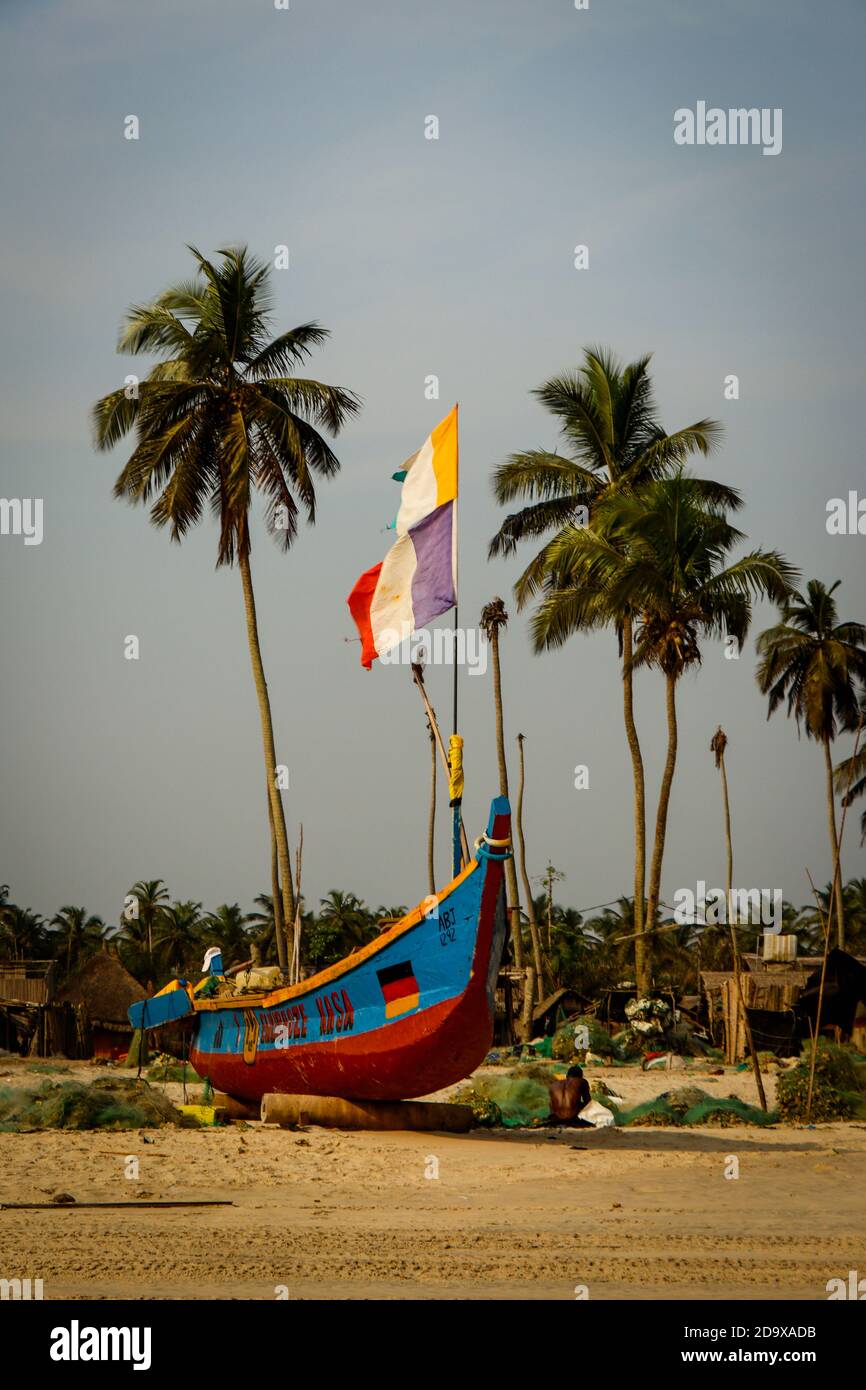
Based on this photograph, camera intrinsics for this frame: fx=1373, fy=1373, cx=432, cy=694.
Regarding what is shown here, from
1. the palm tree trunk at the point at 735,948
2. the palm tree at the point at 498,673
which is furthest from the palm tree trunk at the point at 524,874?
the palm tree trunk at the point at 735,948

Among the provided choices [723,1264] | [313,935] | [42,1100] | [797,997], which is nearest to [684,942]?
[313,935]

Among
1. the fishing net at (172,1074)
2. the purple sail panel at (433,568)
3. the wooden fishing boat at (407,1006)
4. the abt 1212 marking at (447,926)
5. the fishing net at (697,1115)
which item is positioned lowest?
the fishing net at (172,1074)

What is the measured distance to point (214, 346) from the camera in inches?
1105

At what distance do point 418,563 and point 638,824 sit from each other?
20.1m

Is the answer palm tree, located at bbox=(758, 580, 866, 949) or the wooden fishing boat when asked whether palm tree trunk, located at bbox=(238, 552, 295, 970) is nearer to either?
the wooden fishing boat

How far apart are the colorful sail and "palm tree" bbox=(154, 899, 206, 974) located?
5810 cm

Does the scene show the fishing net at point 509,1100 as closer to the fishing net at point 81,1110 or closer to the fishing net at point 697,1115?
the fishing net at point 697,1115

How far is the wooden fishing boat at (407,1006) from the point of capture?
14.5m

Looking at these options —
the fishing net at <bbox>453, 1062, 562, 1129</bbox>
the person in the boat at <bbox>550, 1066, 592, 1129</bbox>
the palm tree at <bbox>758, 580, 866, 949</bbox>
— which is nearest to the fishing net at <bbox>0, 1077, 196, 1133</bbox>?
the fishing net at <bbox>453, 1062, 562, 1129</bbox>

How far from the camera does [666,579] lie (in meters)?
32.0

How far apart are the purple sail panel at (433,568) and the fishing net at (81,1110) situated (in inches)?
250
